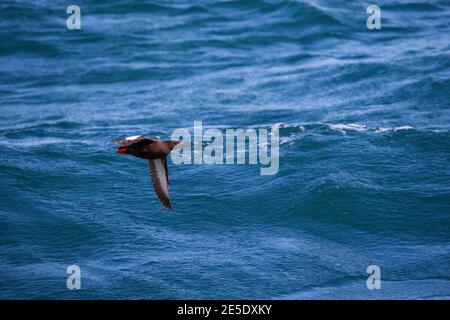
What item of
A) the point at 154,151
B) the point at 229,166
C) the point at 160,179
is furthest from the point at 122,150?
the point at 229,166

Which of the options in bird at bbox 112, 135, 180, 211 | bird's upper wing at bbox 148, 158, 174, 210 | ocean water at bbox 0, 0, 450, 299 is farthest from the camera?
ocean water at bbox 0, 0, 450, 299

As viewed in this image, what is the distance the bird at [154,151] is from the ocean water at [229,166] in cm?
243

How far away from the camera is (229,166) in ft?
77.4

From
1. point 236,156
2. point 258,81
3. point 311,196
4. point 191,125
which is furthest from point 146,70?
point 311,196

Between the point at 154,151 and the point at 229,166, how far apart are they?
880cm

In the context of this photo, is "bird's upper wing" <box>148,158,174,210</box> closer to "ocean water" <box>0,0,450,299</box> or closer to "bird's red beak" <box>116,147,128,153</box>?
"bird's red beak" <box>116,147,128,153</box>

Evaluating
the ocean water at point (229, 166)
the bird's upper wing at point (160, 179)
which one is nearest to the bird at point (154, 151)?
the bird's upper wing at point (160, 179)

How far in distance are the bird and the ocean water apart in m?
2.43

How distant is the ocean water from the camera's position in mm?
17875

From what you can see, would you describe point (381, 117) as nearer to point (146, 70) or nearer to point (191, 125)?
point (191, 125)

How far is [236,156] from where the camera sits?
78.6 feet

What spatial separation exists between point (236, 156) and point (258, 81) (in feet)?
20.3

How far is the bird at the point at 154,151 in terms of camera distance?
14.4 metres

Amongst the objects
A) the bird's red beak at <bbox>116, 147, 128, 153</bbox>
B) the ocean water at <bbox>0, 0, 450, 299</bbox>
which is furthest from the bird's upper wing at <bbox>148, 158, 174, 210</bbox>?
the ocean water at <bbox>0, 0, 450, 299</bbox>
